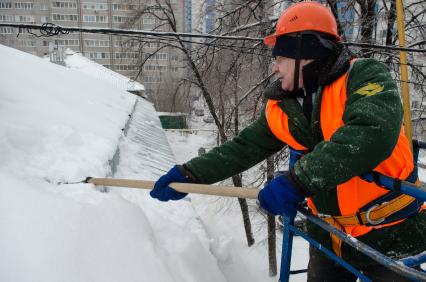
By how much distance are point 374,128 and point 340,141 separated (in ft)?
→ 0.46

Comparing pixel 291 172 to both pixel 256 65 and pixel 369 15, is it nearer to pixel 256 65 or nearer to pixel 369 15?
pixel 369 15

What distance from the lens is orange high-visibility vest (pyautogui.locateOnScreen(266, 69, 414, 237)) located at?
1843mm

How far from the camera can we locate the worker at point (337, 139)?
1.63 meters

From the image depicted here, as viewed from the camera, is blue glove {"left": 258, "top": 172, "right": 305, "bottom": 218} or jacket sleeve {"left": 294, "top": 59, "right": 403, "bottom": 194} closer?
jacket sleeve {"left": 294, "top": 59, "right": 403, "bottom": 194}

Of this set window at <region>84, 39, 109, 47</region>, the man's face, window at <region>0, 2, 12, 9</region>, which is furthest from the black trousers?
window at <region>0, 2, 12, 9</region>

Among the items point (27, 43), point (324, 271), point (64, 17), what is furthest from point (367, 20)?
point (64, 17)

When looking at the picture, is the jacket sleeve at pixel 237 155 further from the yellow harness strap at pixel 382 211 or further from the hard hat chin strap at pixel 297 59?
the yellow harness strap at pixel 382 211

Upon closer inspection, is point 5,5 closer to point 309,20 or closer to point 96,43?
point 96,43

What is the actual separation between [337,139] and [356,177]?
40 cm

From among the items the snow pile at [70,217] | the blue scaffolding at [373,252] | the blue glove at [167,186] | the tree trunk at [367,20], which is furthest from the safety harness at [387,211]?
the tree trunk at [367,20]

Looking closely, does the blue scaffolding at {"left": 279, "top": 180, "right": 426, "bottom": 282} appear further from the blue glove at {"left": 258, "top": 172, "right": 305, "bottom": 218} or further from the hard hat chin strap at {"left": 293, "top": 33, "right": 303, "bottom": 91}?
the hard hat chin strap at {"left": 293, "top": 33, "right": 303, "bottom": 91}

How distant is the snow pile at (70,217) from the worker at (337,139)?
99 centimetres

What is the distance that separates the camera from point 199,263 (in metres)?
3.14

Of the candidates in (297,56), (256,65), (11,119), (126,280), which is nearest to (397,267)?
(297,56)
